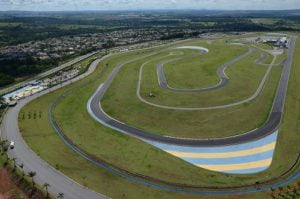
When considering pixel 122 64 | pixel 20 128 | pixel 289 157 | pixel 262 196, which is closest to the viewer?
pixel 262 196

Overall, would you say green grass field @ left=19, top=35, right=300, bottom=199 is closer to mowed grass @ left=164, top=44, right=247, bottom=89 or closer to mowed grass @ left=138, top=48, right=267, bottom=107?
mowed grass @ left=138, top=48, right=267, bottom=107

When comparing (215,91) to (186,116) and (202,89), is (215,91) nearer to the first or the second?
(202,89)

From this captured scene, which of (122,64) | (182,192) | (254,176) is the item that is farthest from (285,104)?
(122,64)

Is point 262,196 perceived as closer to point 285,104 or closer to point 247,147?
point 247,147

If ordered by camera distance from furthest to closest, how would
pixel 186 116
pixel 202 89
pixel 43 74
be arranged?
1. pixel 43 74
2. pixel 202 89
3. pixel 186 116

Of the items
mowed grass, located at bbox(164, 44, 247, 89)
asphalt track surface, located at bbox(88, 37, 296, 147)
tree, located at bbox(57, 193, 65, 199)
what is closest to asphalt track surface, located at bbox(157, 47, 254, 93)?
mowed grass, located at bbox(164, 44, 247, 89)

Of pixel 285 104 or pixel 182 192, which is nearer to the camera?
pixel 182 192

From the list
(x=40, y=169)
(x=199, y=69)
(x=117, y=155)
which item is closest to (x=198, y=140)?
(x=117, y=155)
